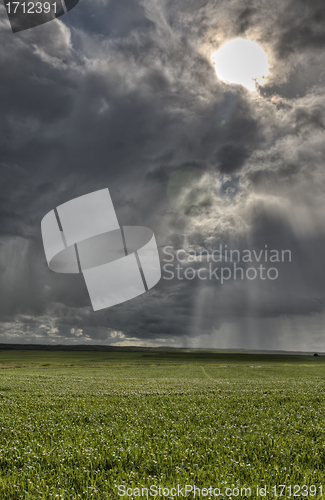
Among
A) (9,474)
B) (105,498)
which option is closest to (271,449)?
(105,498)

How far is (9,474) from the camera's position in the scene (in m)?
8.30

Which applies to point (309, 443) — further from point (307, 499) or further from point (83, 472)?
point (83, 472)

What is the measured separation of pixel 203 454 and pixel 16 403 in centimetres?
1587

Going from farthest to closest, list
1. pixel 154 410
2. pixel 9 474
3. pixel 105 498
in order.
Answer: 1. pixel 154 410
2. pixel 9 474
3. pixel 105 498

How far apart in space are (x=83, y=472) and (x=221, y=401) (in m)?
13.0

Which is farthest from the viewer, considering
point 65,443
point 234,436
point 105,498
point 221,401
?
point 221,401

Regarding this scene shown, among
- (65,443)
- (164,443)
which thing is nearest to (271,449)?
(164,443)

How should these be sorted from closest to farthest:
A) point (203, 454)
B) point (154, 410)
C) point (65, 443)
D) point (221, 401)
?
point (203, 454) < point (65, 443) < point (154, 410) < point (221, 401)

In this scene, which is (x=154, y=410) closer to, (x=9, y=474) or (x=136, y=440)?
(x=136, y=440)

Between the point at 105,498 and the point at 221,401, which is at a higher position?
the point at 105,498

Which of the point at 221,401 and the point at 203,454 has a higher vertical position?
the point at 203,454

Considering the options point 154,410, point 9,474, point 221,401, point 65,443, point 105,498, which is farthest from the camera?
point 221,401

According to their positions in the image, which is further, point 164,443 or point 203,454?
point 164,443

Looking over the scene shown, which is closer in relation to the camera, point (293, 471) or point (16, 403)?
point (293, 471)
